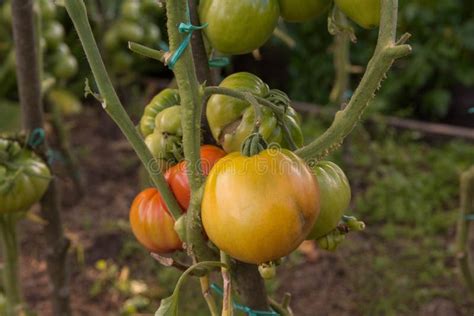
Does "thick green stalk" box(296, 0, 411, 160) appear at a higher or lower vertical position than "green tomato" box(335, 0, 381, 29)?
lower

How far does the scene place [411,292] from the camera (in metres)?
2.02

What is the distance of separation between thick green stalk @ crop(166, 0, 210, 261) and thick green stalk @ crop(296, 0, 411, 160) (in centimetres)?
11

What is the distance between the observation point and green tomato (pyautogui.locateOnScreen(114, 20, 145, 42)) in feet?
9.50

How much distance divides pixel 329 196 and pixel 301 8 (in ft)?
0.72

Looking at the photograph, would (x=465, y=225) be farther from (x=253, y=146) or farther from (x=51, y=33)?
(x=51, y=33)

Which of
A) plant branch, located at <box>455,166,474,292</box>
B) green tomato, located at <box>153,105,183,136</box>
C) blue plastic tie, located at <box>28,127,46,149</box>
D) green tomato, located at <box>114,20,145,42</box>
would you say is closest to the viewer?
green tomato, located at <box>153,105,183,136</box>

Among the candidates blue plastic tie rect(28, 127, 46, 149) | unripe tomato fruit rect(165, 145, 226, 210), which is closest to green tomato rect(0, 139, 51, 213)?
blue plastic tie rect(28, 127, 46, 149)

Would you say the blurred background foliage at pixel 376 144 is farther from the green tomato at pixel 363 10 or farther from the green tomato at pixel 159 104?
the green tomato at pixel 363 10

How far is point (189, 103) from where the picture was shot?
630 mm

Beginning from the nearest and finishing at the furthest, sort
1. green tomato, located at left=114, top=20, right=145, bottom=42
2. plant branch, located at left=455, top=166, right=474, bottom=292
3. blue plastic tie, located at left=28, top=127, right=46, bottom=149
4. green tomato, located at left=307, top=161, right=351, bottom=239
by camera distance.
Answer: green tomato, located at left=307, top=161, right=351, bottom=239 → blue plastic tie, located at left=28, top=127, right=46, bottom=149 → plant branch, located at left=455, top=166, right=474, bottom=292 → green tomato, located at left=114, top=20, right=145, bottom=42

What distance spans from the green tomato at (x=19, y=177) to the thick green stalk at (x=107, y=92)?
51 cm

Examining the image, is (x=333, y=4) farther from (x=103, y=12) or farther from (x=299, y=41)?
(x=299, y=41)

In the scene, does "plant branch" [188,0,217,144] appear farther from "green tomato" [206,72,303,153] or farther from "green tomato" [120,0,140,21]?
"green tomato" [120,0,140,21]

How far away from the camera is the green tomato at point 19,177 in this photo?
1.11 metres
